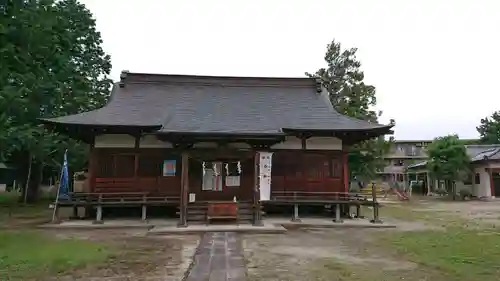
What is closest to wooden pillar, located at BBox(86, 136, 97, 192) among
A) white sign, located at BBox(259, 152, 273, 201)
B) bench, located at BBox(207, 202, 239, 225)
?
bench, located at BBox(207, 202, 239, 225)

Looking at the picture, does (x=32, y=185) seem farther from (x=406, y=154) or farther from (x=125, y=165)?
(x=406, y=154)

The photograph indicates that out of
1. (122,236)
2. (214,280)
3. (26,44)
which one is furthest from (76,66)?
(214,280)

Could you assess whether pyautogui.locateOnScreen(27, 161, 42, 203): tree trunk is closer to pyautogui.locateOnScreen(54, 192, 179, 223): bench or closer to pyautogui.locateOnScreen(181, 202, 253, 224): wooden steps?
pyautogui.locateOnScreen(54, 192, 179, 223): bench

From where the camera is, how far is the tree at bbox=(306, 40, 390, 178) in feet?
88.1

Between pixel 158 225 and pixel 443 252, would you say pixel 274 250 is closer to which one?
pixel 443 252

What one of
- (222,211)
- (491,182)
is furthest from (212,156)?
(491,182)

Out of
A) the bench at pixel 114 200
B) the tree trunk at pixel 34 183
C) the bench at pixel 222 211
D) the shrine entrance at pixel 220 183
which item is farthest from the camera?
the tree trunk at pixel 34 183

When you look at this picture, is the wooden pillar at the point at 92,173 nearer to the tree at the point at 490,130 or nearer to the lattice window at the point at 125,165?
the lattice window at the point at 125,165

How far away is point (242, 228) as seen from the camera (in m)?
Result: 13.5

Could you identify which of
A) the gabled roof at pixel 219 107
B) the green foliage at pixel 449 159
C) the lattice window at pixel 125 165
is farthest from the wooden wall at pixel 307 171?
the green foliage at pixel 449 159

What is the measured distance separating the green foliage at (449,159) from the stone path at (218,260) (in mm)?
25349

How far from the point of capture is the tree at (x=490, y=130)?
55.6 m

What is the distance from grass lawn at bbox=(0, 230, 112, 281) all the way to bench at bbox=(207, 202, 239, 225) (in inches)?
183

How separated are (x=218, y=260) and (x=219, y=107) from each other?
11.5m
